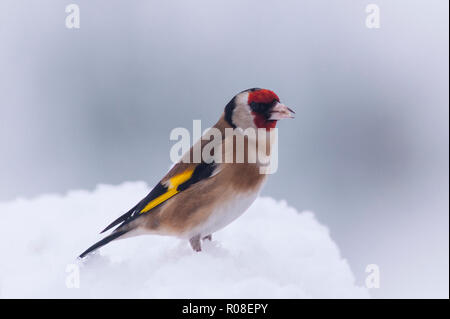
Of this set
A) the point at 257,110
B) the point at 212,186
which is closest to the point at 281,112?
the point at 257,110

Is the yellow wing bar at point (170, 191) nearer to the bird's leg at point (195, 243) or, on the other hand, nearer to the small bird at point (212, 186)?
the small bird at point (212, 186)

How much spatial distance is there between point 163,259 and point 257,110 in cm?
66

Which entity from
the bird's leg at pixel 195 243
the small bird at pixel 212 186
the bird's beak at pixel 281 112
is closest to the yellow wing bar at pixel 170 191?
the small bird at pixel 212 186

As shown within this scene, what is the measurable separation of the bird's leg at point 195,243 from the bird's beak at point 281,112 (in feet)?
1.67

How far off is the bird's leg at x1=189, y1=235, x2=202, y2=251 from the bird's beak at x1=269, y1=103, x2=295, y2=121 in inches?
20.1

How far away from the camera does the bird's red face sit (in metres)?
1.76

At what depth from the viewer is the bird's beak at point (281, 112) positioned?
174cm

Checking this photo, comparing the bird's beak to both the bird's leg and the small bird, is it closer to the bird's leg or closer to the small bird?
the small bird

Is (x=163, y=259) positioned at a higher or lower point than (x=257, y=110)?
lower

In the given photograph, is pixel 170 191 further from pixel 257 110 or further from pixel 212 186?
pixel 257 110

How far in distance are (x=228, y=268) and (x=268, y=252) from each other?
Result: 29 centimetres

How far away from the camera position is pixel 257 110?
177 cm
